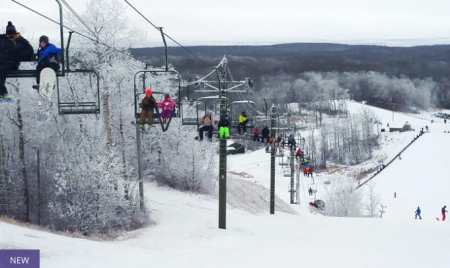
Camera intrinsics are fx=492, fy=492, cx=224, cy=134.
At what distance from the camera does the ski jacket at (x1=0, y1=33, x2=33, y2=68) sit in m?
8.53

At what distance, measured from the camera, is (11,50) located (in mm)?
8539

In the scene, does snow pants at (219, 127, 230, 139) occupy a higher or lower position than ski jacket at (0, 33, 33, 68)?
lower

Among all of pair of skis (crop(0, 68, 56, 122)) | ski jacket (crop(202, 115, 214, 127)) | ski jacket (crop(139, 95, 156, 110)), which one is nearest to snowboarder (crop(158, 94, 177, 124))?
ski jacket (crop(139, 95, 156, 110))

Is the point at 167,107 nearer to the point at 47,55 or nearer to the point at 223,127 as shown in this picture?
the point at 223,127

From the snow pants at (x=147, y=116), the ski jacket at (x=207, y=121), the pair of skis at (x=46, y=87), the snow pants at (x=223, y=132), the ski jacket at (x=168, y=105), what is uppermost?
the pair of skis at (x=46, y=87)

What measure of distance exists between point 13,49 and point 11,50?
0.12 feet

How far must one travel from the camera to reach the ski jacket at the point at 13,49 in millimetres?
8531

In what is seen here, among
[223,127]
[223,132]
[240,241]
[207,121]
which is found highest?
[207,121]

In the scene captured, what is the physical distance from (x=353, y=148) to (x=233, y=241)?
64.7 m

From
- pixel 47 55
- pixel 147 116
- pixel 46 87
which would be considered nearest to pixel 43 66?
pixel 47 55

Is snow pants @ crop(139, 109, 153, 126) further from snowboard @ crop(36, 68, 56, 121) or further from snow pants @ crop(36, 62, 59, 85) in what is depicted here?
snow pants @ crop(36, 62, 59, 85)

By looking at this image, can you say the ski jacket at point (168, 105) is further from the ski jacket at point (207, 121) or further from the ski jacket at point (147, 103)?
the ski jacket at point (207, 121)

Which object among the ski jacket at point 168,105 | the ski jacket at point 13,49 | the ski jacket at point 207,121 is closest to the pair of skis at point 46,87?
the ski jacket at point 13,49

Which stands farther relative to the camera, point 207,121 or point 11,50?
point 207,121
